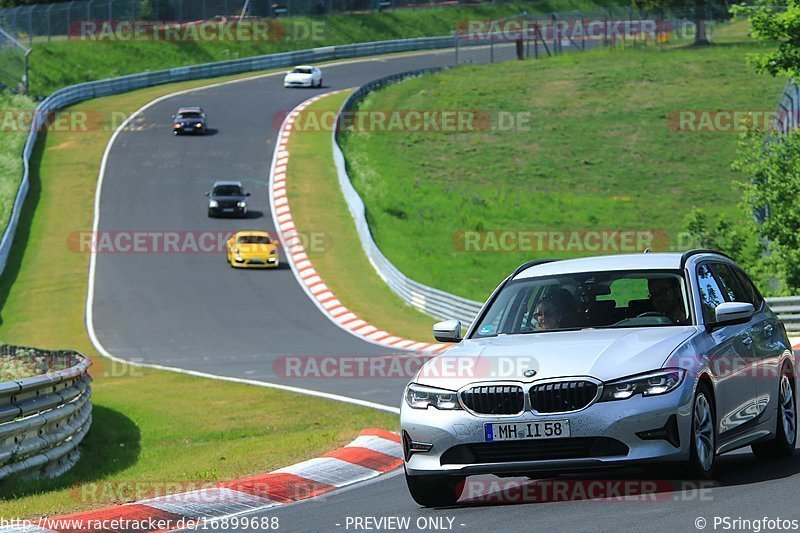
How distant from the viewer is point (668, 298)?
9.56m

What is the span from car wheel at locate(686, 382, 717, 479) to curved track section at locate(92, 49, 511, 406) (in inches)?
443

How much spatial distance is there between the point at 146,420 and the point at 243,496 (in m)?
10.1

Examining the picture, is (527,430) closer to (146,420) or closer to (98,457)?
(98,457)

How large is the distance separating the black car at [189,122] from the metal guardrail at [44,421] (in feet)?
146

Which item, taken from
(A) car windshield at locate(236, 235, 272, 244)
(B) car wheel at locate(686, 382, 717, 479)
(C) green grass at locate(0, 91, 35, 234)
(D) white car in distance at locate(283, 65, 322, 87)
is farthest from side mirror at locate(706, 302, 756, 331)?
(D) white car in distance at locate(283, 65, 322, 87)

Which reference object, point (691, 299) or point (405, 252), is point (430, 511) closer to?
point (691, 299)

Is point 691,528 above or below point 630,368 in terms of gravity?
below

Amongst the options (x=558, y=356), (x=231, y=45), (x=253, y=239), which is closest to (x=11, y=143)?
(x=253, y=239)

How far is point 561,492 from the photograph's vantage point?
916 centimetres

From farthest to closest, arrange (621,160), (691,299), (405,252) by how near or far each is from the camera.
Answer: (621,160), (405,252), (691,299)

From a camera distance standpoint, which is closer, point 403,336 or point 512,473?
point 512,473

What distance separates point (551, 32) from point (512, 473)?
9221 centimetres

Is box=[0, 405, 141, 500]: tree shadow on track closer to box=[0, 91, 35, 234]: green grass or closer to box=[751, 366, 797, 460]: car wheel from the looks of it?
box=[751, 366, 797, 460]: car wheel

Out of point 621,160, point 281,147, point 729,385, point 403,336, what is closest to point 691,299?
point 729,385
